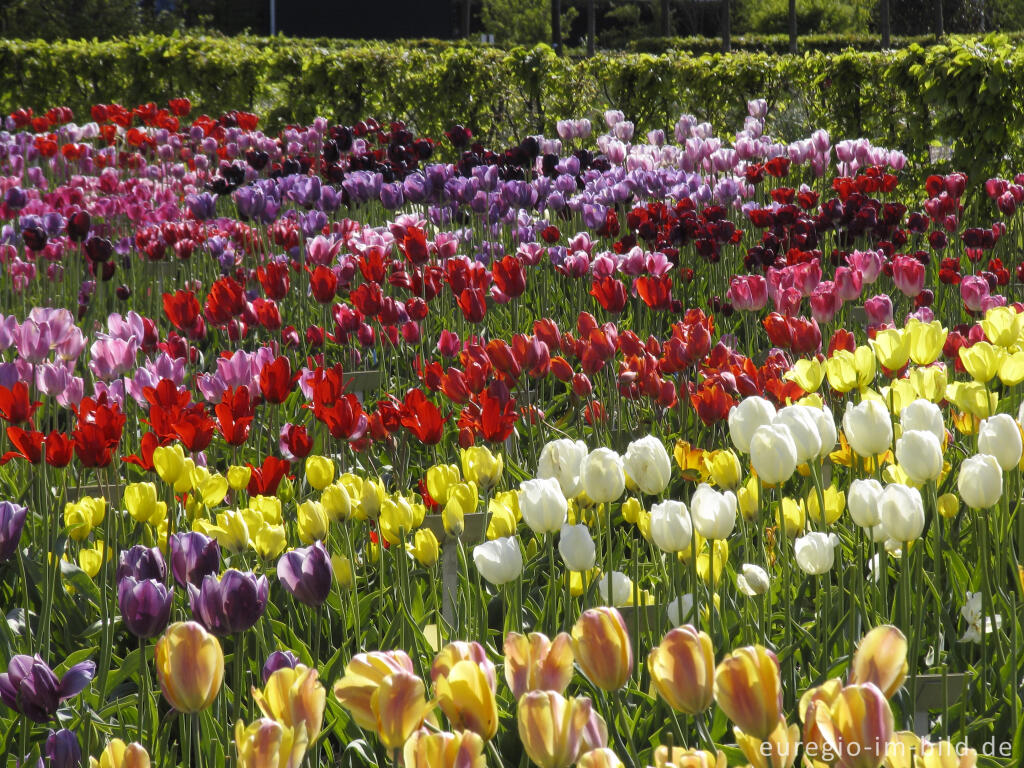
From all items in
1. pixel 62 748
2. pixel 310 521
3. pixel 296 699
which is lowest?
pixel 62 748

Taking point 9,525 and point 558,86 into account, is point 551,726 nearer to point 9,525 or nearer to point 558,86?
point 9,525

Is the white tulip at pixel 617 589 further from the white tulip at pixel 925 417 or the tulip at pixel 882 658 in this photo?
the tulip at pixel 882 658

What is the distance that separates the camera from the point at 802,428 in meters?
1.76

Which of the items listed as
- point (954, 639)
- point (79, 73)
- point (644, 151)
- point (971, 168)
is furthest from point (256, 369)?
point (79, 73)

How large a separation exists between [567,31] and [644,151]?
122 ft

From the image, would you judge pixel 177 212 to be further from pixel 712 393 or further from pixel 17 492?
pixel 712 393

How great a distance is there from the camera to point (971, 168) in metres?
6.95

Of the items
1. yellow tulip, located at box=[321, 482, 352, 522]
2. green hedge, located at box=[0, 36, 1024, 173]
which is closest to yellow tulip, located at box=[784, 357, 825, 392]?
yellow tulip, located at box=[321, 482, 352, 522]

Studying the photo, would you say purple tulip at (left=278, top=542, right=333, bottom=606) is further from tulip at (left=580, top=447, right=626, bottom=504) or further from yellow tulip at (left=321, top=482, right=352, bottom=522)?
tulip at (left=580, top=447, right=626, bottom=504)

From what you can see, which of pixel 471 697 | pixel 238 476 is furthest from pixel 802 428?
pixel 238 476

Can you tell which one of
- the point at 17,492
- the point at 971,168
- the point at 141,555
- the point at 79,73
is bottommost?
the point at 17,492

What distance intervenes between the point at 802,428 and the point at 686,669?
2.45ft

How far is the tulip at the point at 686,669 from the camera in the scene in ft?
3.58

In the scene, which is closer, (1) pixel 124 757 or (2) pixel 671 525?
(1) pixel 124 757
